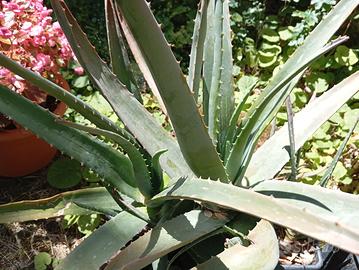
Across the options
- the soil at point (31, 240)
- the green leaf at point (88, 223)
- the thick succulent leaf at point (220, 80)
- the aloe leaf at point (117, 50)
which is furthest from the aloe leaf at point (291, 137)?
the soil at point (31, 240)

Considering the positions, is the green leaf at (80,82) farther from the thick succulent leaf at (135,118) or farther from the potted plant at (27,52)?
the thick succulent leaf at (135,118)

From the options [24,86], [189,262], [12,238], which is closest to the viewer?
[189,262]

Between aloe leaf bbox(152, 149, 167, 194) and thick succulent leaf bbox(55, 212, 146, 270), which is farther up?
aloe leaf bbox(152, 149, 167, 194)

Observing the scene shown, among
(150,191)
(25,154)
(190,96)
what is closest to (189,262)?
(150,191)

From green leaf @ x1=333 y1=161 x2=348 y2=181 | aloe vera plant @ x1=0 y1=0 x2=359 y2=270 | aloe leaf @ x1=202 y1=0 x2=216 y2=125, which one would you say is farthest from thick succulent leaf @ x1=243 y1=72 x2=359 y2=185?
green leaf @ x1=333 y1=161 x2=348 y2=181

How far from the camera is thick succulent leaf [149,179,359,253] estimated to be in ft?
2.86

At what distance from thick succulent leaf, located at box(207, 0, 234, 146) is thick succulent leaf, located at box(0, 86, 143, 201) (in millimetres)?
247

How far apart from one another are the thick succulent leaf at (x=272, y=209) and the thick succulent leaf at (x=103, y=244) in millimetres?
115

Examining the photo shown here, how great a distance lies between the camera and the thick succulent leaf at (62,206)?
4.30 feet

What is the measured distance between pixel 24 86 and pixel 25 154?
0.35 metres

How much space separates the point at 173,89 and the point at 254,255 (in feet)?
1.40

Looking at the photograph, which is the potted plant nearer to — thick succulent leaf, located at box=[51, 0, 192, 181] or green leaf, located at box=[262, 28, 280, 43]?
thick succulent leaf, located at box=[51, 0, 192, 181]

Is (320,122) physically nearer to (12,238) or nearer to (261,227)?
(261,227)

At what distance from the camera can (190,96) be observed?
3.39 feet
